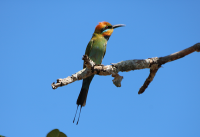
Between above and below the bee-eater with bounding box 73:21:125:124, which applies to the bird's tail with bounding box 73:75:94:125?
below

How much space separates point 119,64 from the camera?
8.24 feet

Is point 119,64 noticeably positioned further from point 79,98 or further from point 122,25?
point 122,25

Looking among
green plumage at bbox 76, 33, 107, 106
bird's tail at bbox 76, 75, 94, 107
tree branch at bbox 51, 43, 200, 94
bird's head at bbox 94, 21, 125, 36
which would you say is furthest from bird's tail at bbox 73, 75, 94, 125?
bird's head at bbox 94, 21, 125, 36

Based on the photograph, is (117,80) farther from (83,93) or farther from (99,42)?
(99,42)

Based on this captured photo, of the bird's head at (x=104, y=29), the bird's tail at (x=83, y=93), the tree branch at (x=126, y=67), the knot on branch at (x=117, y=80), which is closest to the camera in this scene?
the tree branch at (x=126, y=67)

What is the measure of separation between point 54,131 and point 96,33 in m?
2.83

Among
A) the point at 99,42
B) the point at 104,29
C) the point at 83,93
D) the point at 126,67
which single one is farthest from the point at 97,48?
the point at 126,67

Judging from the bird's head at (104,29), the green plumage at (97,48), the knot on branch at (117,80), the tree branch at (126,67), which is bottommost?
the knot on branch at (117,80)

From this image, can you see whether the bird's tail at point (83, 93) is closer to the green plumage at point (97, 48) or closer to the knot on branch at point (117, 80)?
the green plumage at point (97, 48)

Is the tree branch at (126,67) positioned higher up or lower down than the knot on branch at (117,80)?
higher up

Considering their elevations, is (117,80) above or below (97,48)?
below

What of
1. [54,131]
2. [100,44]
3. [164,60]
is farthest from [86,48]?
[54,131]

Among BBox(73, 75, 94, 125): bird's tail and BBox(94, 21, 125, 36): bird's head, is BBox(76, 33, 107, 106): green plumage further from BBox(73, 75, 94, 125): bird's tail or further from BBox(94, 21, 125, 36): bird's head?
BBox(73, 75, 94, 125): bird's tail

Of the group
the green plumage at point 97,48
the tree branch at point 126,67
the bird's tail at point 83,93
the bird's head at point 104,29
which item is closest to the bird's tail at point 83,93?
the bird's tail at point 83,93
